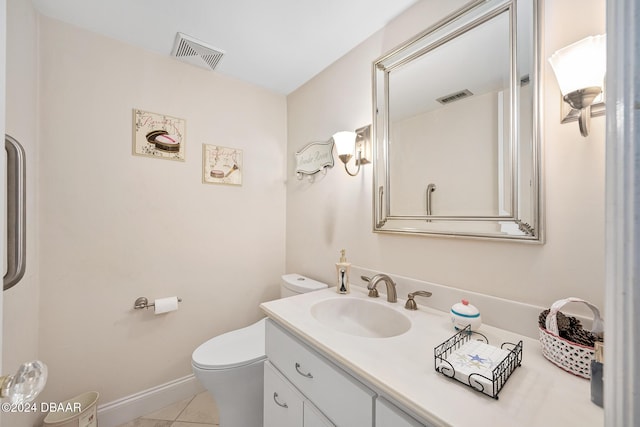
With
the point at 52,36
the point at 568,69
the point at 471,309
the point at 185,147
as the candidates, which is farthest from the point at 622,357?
the point at 52,36

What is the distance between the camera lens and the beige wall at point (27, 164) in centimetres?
99

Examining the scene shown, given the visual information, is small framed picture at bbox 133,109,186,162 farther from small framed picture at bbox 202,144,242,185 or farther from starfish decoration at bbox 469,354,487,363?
starfish decoration at bbox 469,354,487,363

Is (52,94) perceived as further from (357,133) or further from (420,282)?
(420,282)

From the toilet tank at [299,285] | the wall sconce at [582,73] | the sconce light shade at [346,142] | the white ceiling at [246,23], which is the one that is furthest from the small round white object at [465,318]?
the white ceiling at [246,23]

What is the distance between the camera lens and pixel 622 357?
27cm

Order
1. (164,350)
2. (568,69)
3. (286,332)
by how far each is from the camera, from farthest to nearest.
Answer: (164,350), (286,332), (568,69)

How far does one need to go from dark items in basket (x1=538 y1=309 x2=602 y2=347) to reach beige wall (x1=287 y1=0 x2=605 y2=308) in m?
0.09

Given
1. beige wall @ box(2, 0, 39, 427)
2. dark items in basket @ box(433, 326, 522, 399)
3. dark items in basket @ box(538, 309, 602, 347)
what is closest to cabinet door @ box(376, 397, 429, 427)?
dark items in basket @ box(433, 326, 522, 399)

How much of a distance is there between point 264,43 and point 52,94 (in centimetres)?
118

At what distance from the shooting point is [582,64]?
74 cm

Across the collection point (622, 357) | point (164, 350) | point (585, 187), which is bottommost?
point (164, 350)

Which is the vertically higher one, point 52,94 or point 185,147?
point 52,94

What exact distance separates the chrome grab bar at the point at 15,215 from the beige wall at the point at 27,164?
1.66 ft

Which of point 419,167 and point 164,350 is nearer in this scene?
point 419,167
